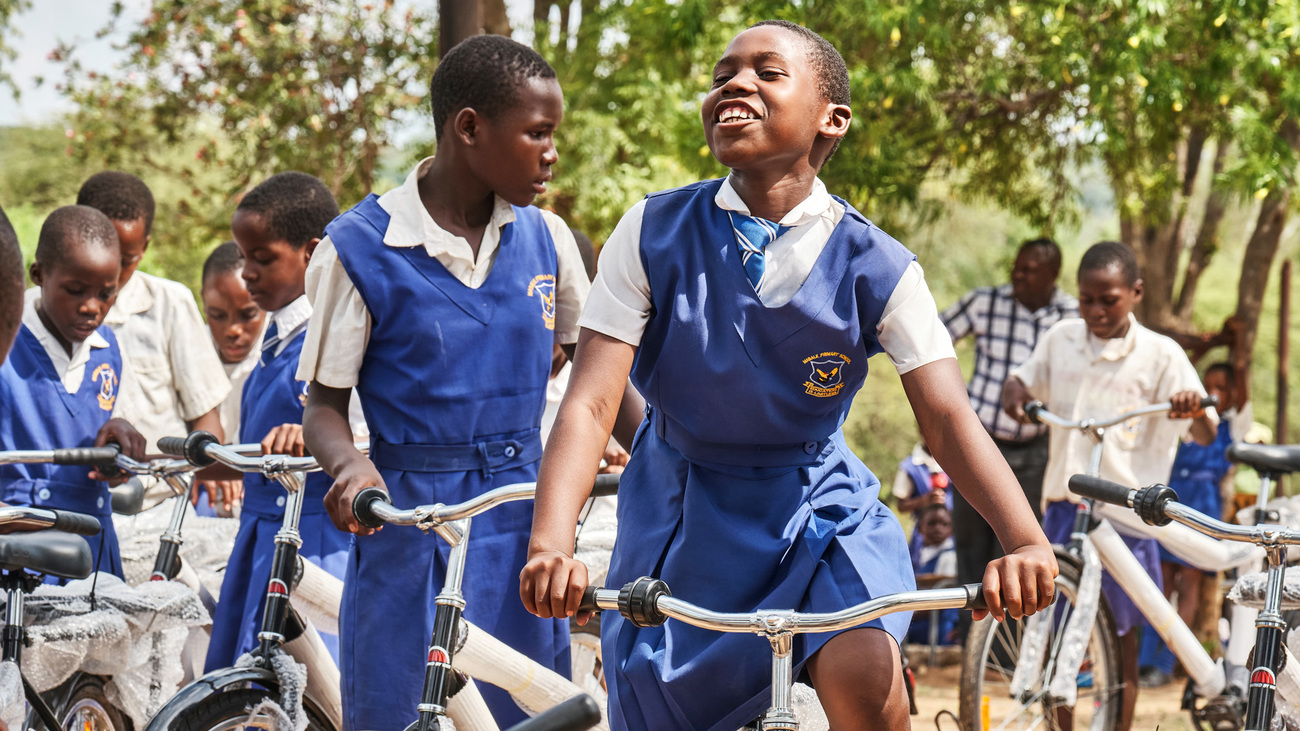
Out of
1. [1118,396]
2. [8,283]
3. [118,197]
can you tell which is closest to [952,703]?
[1118,396]

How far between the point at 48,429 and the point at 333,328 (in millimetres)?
1519

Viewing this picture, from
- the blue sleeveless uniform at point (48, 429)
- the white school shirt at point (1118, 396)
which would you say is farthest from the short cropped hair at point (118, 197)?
the white school shirt at point (1118, 396)

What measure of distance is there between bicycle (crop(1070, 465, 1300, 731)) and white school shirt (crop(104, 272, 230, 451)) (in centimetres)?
324

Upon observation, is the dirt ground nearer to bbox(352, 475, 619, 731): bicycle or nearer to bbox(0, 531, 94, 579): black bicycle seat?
bbox(352, 475, 619, 731): bicycle

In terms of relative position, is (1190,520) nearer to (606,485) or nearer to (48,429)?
(606,485)

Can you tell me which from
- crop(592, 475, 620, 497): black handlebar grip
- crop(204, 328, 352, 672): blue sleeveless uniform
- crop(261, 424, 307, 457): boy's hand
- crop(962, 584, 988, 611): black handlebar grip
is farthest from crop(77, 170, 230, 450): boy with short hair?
crop(962, 584, 988, 611): black handlebar grip

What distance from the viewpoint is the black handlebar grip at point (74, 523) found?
2.73m

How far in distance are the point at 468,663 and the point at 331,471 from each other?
517mm

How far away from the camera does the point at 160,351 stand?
5.21 meters

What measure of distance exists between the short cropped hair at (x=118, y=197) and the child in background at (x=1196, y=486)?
565 centimetres

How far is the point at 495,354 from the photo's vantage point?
127 inches

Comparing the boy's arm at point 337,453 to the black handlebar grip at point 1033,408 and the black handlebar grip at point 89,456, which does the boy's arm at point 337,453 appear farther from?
the black handlebar grip at point 1033,408

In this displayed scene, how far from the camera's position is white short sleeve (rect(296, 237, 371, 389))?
313cm

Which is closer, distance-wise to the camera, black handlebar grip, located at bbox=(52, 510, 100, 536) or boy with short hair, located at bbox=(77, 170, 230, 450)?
black handlebar grip, located at bbox=(52, 510, 100, 536)
